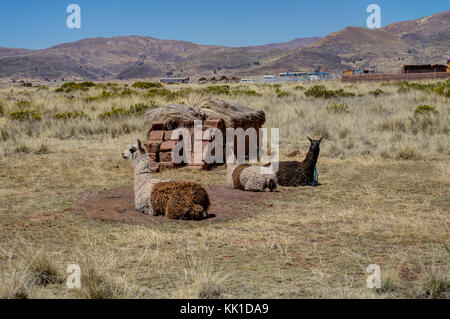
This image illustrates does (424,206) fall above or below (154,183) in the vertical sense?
below

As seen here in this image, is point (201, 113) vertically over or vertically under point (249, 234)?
over

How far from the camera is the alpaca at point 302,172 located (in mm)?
8805

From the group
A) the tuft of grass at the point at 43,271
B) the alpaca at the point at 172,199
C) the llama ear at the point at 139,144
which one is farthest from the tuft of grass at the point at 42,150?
the tuft of grass at the point at 43,271

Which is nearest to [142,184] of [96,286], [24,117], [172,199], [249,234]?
[172,199]

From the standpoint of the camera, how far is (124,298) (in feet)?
11.8

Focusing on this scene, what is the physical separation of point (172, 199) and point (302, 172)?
3.36 meters

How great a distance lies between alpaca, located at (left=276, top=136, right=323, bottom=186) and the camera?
8.80 m

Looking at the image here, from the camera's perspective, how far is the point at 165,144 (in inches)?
412

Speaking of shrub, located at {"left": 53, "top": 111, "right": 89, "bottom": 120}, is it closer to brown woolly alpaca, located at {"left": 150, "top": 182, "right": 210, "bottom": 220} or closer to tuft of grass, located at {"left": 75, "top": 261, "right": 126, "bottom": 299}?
brown woolly alpaca, located at {"left": 150, "top": 182, "right": 210, "bottom": 220}

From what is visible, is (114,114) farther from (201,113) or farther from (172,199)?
(172,199)

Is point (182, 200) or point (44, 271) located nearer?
point (44, 271)
